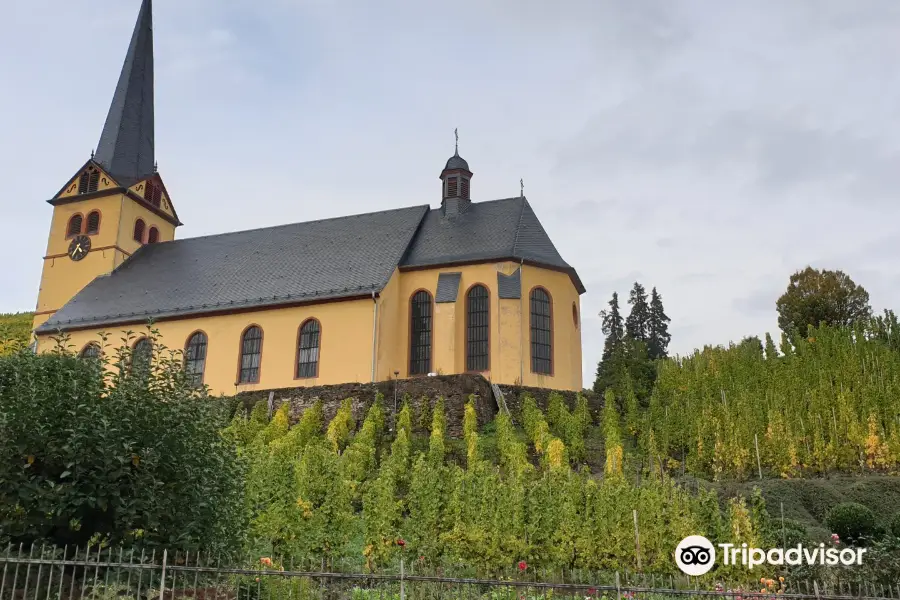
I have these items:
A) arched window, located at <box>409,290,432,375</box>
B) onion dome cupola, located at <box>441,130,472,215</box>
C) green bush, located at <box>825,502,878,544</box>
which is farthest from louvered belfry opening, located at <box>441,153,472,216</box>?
green bush, located at <box>825,502,878,544</box>

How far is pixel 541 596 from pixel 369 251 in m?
23.4

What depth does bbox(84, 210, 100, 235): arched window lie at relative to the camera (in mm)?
40000

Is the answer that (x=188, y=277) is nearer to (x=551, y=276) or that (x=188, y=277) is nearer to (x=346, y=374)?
(x=346, y=374)

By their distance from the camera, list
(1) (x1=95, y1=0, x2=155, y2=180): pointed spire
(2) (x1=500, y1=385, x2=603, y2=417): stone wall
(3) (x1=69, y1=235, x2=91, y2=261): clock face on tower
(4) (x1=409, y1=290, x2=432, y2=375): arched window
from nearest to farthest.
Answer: (2) (x1=500, y1=385, x2=603, y2=417): stone wall
(4) (x1=409, y1=290, x2=432, y2=375): arched window
(3) (x1=69, y1=235, x2=91, y2=261): clock face on tower
(1) (x1=95, y1=0, x2=155, y2=180): pointed spire

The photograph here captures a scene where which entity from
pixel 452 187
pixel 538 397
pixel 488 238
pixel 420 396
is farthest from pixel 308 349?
pixel 452 187

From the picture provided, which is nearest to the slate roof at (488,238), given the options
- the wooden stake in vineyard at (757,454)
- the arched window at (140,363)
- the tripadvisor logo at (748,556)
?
the wooden stake in vineyard at (757,454)

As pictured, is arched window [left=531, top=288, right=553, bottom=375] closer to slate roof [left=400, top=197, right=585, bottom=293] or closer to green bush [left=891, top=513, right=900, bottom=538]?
slate roof [left=400, top=197, right=585, bottom=293]

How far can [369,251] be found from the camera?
110 feet

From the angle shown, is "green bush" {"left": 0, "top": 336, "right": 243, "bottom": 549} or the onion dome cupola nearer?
"green bush" {"left": 0, "top": 336, "right": 243, "bottom": 549}

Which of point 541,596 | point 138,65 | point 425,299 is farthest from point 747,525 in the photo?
point 138,65

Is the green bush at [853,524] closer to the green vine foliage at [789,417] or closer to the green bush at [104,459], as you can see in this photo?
the green vine foliage at [789,417]

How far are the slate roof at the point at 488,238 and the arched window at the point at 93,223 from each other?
1697cm

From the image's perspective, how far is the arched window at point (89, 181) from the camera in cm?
4031

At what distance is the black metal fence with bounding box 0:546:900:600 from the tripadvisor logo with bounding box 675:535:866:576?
1.01m
